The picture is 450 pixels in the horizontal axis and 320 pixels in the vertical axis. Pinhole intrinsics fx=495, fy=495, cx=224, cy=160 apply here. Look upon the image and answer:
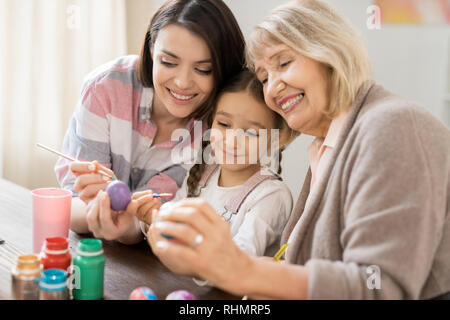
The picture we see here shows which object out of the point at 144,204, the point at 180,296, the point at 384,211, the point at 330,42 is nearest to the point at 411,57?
the point at 330,42

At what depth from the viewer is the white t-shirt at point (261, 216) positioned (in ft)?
4.30

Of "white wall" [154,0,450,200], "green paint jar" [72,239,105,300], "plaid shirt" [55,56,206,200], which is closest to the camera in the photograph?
"green paint jar" [72,239,105,300]

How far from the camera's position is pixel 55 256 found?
100 centimetres

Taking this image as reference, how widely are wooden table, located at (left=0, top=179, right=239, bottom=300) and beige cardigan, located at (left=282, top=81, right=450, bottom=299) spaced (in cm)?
27

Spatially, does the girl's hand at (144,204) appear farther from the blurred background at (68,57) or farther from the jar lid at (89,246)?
the blurred background at (68,57)

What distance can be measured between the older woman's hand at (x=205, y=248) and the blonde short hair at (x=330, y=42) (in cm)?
49

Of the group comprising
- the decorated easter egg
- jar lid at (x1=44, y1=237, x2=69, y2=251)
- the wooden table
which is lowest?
the wooden table

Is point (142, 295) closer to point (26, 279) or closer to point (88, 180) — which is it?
point (26, 279)

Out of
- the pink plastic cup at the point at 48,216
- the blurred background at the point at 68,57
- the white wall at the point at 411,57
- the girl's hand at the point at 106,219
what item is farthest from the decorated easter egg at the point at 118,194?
the white wall at the point at 411,57

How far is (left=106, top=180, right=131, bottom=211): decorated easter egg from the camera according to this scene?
113 centimetres

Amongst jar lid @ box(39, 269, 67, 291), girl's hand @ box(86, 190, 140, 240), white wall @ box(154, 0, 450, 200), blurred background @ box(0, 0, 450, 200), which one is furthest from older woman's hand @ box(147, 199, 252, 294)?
white wall @ box(154, 0, 450, 200)

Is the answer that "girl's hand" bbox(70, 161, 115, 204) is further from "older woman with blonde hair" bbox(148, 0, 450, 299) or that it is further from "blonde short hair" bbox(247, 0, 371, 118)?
"blonde short hair" bbox(247, 0, 371, 118)

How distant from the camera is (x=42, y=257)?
101 cm

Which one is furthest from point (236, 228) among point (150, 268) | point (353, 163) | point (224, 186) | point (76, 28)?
point (76, 28)
